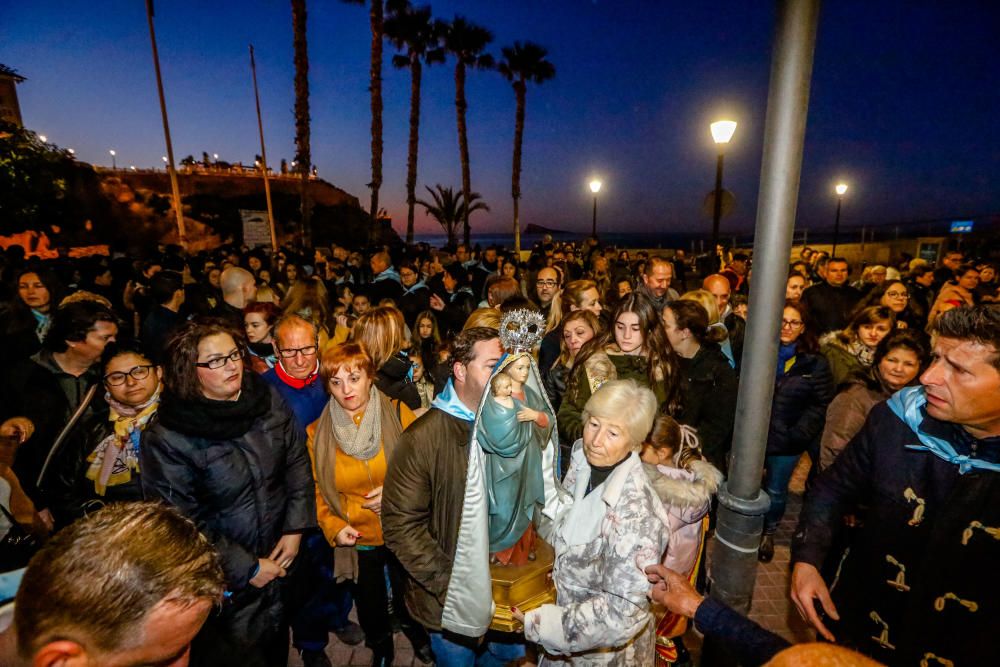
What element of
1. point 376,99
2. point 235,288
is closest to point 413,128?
point 376,99

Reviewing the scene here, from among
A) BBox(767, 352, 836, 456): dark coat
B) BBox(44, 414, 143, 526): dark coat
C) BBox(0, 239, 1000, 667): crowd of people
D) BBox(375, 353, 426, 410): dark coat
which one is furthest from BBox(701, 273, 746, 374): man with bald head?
BBox(44, 414, 143, 526): dark coat

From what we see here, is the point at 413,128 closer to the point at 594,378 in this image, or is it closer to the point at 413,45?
the point at 413,45

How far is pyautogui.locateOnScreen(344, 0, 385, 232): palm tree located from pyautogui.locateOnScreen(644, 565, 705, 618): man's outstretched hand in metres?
22.2

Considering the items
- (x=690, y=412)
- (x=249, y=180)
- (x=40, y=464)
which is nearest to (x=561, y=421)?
(x=690, y=412)

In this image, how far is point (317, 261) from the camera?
13648 mm

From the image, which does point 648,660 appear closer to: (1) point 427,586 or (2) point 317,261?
(1) point 427,586

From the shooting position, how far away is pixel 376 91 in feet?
72.2

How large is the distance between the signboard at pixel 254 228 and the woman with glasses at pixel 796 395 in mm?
20695

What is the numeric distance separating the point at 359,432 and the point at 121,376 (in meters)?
1.46

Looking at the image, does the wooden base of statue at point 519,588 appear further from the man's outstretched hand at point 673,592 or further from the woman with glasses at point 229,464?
the woman with glasses at point 229,464

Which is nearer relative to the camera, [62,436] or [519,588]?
[519,588]

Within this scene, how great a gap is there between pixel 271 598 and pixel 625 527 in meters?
2.16

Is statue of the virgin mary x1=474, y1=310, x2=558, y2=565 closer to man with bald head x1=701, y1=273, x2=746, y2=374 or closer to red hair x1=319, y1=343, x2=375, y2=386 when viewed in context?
red hair x1=319, y1=343, x2=375, y2=386

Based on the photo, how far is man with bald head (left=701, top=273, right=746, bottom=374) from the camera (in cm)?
507
